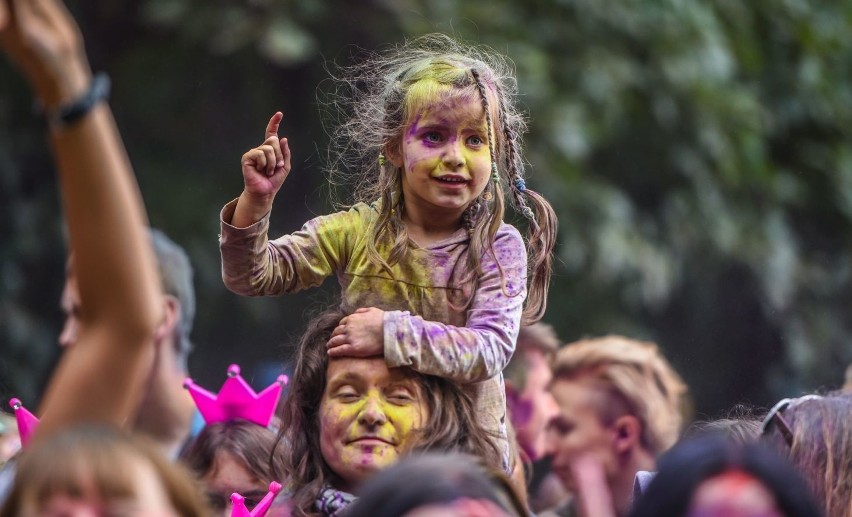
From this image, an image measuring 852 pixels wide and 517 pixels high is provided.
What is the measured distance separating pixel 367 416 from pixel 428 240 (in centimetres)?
40

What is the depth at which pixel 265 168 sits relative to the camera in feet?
10.3

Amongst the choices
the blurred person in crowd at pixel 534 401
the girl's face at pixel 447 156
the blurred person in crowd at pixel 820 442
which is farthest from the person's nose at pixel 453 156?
the blurred person in crowd at pixel 534 401

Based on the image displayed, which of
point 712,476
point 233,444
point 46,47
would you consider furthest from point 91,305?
point 233,444

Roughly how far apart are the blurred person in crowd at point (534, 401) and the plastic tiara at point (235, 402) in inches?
33.7

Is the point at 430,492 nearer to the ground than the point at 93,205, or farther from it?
Answer: nearer to the ground

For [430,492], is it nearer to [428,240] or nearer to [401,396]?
[401,396]

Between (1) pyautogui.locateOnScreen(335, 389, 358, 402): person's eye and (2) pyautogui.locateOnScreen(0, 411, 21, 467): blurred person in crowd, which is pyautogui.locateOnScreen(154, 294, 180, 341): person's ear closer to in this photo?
(2) pyautogui.locateOnScreen(0, 411, 21, 467): blurred person in crowd

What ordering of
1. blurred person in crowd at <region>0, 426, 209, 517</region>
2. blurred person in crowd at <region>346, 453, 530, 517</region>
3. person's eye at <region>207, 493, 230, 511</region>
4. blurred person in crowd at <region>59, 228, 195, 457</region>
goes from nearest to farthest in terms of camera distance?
blurred person in crowd at <region>0, 426, 209, 517</region> → blurred person in crowd at <region>346, 453, 530, 517</region> → person's eye at <region>207, 493, 230, 511</region> → blurred person in crowd at <region>59, 228, 195, 457</region>

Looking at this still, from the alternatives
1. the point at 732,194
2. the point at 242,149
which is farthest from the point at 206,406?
the point at 732,194

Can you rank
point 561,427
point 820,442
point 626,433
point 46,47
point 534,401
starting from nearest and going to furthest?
point 46,47
point 820,442
point 626,433
point 561,427
point 534,401

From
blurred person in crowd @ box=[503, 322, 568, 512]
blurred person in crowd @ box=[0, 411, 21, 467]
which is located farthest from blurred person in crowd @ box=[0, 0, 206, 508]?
blurred person in crowd @ box=[503, 322, 568, 512]

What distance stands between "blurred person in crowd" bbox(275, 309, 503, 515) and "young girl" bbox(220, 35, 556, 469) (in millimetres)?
51

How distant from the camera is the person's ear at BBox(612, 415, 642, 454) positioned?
4.59 m

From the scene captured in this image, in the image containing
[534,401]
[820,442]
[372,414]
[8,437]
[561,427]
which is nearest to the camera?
[820,442]
